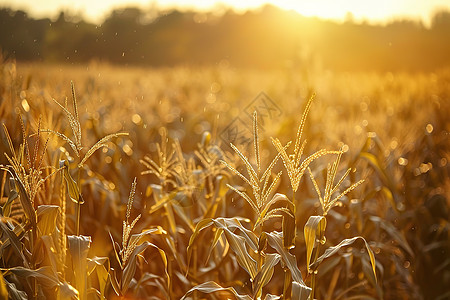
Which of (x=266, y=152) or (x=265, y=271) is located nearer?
(x=265, y=271)

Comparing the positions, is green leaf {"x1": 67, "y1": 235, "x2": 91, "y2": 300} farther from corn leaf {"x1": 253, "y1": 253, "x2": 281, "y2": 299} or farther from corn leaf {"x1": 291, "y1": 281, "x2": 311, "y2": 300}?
corn leaf {"x1": 291, "y1": 281, "x2": 311, "y2": 300}

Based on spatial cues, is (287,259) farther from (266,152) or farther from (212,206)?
(266,152)

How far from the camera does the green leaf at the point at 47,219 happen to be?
1750 mm

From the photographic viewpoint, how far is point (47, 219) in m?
1.78

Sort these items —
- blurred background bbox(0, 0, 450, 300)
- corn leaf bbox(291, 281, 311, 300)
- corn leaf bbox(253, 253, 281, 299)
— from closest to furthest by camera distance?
corn leaf bbox(291, 281, 311, 300)
corn leaf bbox(253, 253, 281, 299)
blurred background bbox(0, 0, 450, 300)

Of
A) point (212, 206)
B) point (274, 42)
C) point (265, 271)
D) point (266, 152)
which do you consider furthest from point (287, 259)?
point (274, 42)

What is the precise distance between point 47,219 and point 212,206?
2.86ft

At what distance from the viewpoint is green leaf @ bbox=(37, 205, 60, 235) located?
175cm

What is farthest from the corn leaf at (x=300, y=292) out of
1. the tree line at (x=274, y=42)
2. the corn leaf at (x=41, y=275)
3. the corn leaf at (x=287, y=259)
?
the tree line at (x=274, y=42)

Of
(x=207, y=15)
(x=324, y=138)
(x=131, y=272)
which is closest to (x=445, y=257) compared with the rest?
(x=324, y=138)

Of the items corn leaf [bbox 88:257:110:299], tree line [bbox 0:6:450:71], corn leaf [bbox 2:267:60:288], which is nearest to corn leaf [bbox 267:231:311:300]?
corn leaf [bbox 88:257:110:299]

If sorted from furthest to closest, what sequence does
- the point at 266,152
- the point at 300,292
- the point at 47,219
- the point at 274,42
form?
the point at 274,42 < the point at 266,152 < the point at 47,219 < the point at 300,292

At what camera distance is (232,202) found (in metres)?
3.12

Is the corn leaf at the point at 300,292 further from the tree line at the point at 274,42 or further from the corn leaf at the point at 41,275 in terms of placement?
the tree line at the point at 274,42
